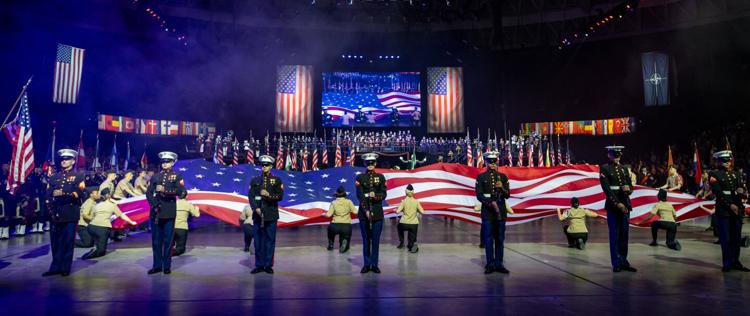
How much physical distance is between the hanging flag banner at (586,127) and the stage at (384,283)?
1987cm

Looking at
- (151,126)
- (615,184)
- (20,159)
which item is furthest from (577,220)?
(151,126)

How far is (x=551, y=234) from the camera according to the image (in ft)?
46.2

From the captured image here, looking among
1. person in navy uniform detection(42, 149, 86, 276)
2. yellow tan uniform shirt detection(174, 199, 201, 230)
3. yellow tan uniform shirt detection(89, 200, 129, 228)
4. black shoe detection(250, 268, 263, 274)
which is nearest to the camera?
person in navy uniform detection(42, 149, 86, 276)

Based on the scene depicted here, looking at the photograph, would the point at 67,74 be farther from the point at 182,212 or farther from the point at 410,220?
the point at 410,220

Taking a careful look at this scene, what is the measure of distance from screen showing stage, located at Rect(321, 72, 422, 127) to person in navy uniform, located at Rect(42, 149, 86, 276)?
909 inches

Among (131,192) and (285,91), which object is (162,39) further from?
(131,192)

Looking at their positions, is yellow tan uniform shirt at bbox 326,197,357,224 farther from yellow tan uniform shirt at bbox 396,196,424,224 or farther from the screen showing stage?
the screen showing stage

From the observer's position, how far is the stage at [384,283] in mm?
5992

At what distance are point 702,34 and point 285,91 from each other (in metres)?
22.5

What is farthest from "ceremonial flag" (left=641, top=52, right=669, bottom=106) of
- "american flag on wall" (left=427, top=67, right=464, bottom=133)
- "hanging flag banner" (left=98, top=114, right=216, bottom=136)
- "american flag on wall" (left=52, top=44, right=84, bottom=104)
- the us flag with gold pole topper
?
the us flag with gold pole topper

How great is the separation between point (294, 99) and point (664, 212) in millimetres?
23245

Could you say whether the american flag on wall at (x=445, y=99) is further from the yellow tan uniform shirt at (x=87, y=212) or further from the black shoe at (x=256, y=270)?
the black shoe at (x=256, y=270)

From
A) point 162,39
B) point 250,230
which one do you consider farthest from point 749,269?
point 162,39

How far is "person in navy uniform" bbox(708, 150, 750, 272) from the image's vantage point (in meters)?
8.25
